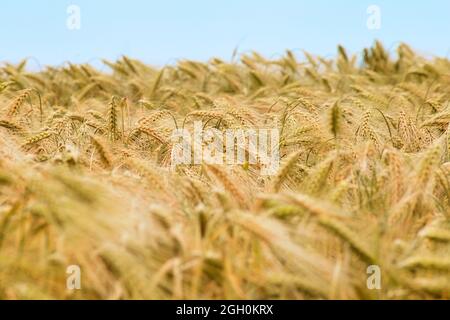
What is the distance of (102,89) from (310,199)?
17.6ft

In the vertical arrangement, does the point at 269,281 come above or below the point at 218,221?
below

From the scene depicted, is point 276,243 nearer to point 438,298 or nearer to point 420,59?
point 438,298

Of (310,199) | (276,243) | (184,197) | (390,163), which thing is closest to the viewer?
(276,243)

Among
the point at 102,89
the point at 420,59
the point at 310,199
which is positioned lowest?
the point at 310,199

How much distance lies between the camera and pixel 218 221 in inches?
80.4

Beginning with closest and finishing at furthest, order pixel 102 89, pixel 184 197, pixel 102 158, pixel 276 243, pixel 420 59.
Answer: pixel 276 243
pixel 184 197
pixel 102 158
pixel 102 89
pixel 420 59

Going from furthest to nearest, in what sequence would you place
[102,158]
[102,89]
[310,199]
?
[102,89] < [102,158] < [310,199]

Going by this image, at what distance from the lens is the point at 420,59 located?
8.49 metres

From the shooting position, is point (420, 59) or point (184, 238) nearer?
point (184, 238)

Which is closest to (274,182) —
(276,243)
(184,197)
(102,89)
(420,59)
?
(184,197)

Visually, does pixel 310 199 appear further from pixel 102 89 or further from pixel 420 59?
pixel 420 59

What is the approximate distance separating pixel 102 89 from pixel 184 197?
4.91m

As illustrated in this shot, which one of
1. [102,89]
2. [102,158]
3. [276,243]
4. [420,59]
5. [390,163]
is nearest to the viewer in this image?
[276,243]

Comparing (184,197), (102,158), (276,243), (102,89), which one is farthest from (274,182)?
(102,89)
